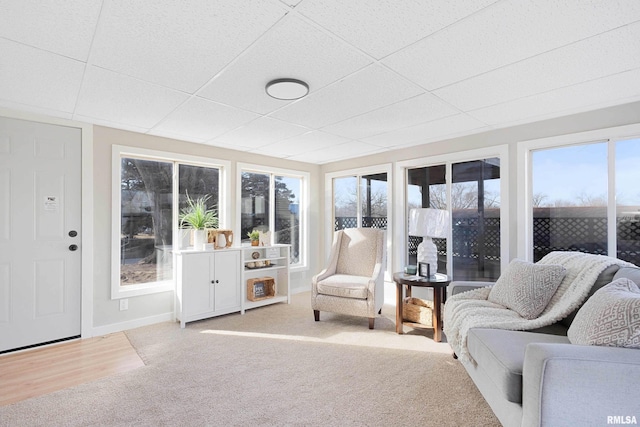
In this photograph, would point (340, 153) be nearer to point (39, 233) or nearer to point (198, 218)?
point (198, 218)

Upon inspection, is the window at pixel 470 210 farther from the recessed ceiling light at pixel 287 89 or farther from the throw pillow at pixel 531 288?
the recessed ceiling light at pixel 287 89

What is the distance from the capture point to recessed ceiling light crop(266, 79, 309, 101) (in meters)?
2.17

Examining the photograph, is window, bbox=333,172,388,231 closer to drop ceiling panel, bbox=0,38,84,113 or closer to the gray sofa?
the gray sofa

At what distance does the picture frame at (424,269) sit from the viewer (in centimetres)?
317

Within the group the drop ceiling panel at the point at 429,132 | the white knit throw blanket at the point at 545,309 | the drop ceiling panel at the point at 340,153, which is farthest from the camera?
the drop ceiling panel at the point at 340,153

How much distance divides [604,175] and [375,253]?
7.65ft

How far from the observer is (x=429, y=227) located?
3.22 m

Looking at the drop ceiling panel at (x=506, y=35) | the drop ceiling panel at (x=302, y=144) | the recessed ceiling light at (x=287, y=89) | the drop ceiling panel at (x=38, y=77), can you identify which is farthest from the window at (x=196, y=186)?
the drop ceiling panel at (x=506, y=35)

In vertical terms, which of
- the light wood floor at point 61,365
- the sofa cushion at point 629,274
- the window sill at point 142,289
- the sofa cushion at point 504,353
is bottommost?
the light wood floor at point 61,365

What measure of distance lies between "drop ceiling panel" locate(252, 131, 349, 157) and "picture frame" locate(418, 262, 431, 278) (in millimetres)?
1734

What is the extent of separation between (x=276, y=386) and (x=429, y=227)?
82.9 inches

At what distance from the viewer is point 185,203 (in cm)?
393

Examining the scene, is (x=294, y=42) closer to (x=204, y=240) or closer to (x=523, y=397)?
(x=523, y=397)

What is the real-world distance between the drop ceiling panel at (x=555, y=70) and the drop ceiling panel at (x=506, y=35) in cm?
10
